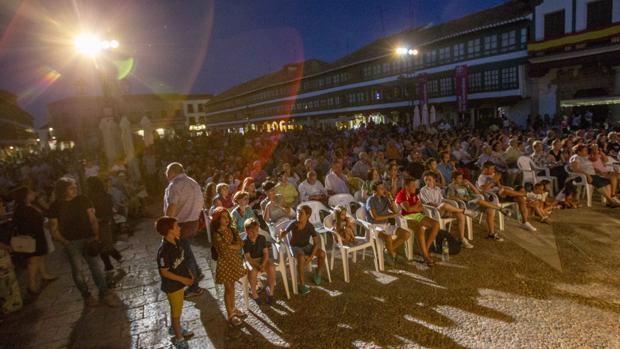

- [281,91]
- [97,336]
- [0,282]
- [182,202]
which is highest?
[281,91]

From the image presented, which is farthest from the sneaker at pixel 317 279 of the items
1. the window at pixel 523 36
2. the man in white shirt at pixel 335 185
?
the window at pixel 523 36

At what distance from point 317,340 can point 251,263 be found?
1.27 meters

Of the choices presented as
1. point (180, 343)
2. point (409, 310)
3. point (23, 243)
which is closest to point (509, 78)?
point (409, 310)

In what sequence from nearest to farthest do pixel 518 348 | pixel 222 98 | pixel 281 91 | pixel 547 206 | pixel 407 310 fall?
pixel 518 348 → pixel 407 310 → pixel 547 206 → pixel 281 91 → pixel 222 98

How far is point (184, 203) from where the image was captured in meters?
4.89

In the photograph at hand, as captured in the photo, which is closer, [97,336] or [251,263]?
[97,336]

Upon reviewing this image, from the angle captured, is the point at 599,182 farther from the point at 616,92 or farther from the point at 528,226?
the point at 616,92

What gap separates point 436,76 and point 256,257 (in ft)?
91.1

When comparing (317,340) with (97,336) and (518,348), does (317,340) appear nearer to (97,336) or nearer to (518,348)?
(518,348)

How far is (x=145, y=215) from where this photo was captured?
10008 mm

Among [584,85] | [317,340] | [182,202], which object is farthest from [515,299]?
[584,85]

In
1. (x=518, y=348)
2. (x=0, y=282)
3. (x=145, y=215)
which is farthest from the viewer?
(x=145, y=215)

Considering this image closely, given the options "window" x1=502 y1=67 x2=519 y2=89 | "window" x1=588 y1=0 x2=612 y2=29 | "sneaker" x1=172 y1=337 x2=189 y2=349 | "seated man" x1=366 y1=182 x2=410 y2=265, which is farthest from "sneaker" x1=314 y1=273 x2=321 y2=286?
"window" x1=502 y1=67 x2=519 y2=89

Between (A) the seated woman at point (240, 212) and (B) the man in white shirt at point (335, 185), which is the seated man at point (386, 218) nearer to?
(B) the man in white shirt at point (335, 185)
